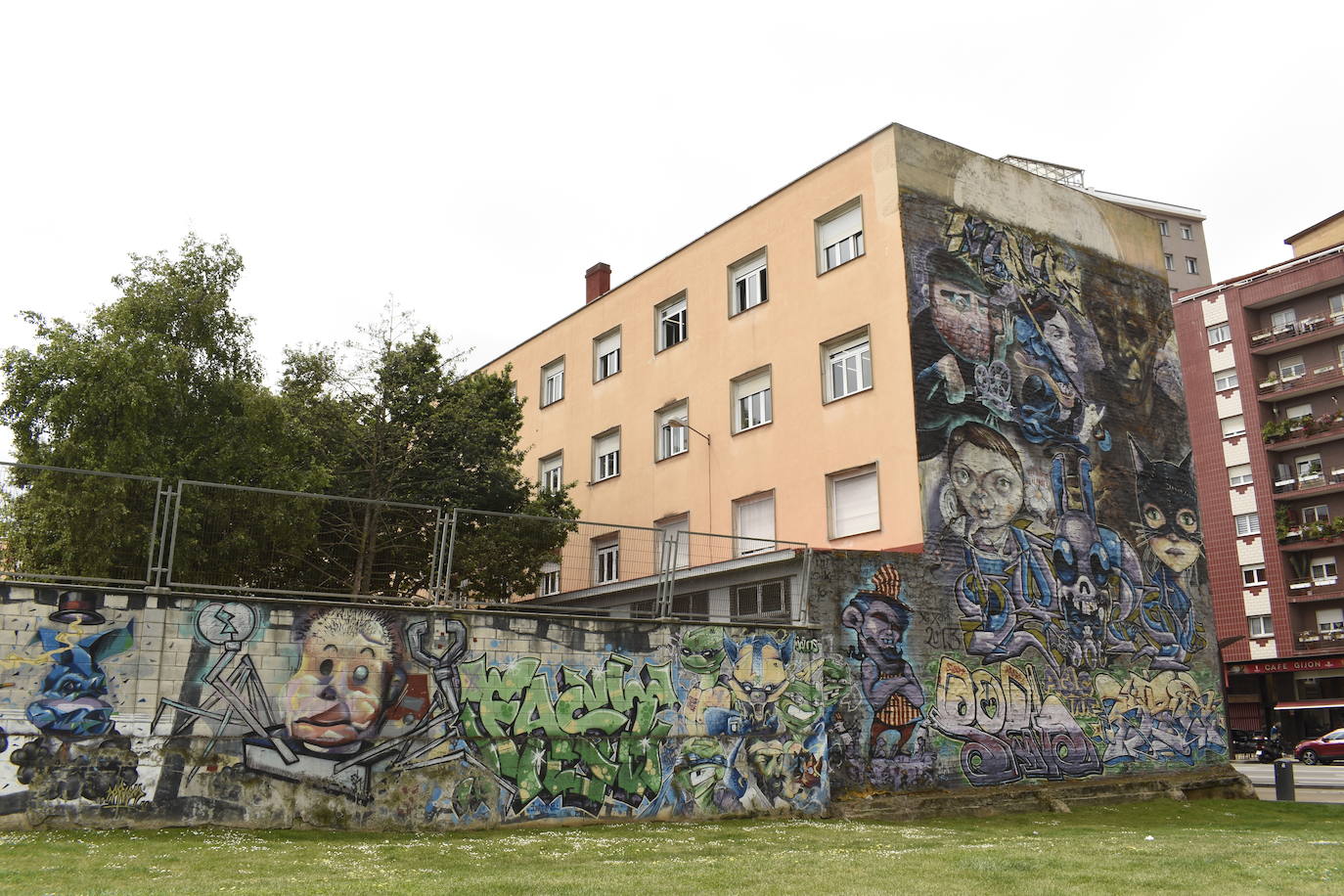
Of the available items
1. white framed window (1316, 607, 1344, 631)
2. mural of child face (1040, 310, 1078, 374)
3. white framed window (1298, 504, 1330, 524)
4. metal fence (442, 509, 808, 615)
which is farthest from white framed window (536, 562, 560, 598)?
white framed window (1298, 504, 1330, 524)

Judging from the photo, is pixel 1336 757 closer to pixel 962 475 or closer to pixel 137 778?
pixel 962 475

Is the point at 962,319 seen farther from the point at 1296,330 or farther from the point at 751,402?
the point at 1296,330

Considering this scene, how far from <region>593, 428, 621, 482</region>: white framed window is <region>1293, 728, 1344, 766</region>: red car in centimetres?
2864

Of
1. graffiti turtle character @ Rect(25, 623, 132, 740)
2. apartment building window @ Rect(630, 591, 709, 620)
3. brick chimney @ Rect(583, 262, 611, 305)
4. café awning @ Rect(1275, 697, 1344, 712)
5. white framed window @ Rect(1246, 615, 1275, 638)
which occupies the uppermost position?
brick chimney @ Rect(583, 262, 611, 305)

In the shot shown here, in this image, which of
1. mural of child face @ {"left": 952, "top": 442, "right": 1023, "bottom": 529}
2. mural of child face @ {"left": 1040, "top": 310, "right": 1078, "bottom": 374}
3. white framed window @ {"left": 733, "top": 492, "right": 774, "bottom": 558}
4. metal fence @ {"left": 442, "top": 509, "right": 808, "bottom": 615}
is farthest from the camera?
white framed window @ {"left": 733, "top": 492, "right": 774, "bottom": 558}

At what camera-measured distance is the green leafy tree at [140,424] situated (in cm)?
1439

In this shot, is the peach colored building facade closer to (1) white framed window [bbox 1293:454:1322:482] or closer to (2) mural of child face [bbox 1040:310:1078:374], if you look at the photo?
(2) mural of child face [bbox 1040:310:1078:374]

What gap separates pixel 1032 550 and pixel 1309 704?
31.9 meters

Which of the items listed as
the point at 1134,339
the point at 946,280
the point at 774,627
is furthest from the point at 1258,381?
the point at 774,627

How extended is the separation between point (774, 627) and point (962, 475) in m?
5.93

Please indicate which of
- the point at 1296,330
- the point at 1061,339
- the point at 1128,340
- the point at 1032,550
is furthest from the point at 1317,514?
the point at 1032,550

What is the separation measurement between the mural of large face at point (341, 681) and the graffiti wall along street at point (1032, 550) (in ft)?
26.0

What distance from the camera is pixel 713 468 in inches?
1018

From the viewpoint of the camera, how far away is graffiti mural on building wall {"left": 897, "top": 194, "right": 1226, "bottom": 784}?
67.4ft
